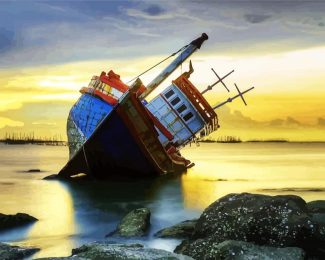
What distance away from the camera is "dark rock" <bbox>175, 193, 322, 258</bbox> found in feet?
32.8

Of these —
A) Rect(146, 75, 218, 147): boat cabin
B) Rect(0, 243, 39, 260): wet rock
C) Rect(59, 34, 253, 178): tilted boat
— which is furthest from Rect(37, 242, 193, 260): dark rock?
Rect(146, 75, 218, 147): boat cabin

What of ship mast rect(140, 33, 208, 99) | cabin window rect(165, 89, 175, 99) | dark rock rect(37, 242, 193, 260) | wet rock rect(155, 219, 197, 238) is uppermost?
ship mast rect(140, 33, 208, 99)

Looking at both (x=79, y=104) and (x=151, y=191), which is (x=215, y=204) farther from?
(x=79, y=104)

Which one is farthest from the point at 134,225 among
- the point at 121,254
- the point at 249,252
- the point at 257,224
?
the point at 121,254

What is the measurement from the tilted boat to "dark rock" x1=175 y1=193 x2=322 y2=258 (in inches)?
692

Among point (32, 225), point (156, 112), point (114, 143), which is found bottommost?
point (32, 225)

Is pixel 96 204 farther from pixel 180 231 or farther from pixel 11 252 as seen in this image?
pixel 11 252

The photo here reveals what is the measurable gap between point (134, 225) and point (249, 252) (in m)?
5.68

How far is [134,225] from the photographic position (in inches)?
560

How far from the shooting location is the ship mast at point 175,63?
110 feet

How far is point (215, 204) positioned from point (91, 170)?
21.0 meters

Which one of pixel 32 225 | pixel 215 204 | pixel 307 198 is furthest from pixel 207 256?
pixel 307 198

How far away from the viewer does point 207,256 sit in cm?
937

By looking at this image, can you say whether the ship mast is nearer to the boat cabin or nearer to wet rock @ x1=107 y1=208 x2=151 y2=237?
the boat cabin
